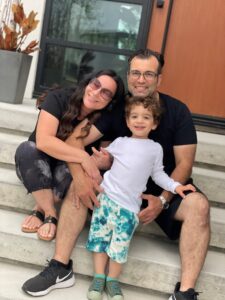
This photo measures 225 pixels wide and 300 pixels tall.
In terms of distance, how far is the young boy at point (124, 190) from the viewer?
199 cm

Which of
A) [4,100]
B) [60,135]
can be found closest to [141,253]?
[60,135]

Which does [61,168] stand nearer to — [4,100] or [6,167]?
[6,167]

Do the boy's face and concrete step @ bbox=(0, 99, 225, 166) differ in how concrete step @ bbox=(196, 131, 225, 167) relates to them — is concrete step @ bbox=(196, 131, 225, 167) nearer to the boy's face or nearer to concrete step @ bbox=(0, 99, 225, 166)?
concrete step @ bbox=(0, 99, 225, 166)

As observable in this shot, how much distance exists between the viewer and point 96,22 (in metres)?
3.86

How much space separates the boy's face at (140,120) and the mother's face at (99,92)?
19 cm

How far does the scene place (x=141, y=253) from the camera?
215 cm

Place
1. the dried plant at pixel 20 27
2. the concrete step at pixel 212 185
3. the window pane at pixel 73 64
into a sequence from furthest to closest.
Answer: the window pane at pixel 73 64, the dried plant at pixel 20 27, the concrete step at pixel 212 185

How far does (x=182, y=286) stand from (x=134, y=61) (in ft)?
3.87

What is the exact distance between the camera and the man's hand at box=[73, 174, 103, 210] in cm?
207

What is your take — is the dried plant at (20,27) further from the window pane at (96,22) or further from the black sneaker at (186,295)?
the black sneaker at (186,295)

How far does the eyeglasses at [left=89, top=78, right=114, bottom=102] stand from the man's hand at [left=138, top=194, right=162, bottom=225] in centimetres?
56

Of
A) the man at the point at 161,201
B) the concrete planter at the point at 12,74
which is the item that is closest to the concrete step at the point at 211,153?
the man at the point at 161,201

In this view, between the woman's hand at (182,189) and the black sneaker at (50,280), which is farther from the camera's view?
the woman's hand at (182,189)

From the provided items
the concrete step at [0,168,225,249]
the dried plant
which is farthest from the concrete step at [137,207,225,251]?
the dried plant
